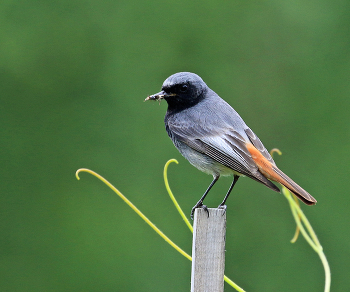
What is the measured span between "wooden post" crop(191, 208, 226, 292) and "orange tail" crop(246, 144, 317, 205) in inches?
19.4

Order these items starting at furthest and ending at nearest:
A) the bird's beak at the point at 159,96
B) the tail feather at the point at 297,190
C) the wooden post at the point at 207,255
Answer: the bird's beak at the point at 159,96, the tail feather at the point at 297,190, the wooden post at the point at 207,255

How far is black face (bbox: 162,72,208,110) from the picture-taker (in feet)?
10.6

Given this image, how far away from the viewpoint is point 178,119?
3264 millimetres

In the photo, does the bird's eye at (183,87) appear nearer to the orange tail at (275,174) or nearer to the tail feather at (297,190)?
the orange tail at (275,174)

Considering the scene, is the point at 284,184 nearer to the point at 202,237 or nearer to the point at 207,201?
the point at 202,237

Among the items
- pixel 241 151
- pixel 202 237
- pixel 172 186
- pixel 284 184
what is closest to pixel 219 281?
pixel 202 237

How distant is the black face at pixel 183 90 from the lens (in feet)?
10.6

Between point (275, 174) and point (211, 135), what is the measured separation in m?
0.55

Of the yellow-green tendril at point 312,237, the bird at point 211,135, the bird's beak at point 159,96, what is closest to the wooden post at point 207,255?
the bird at point 211,135

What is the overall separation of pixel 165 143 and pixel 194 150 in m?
3.16

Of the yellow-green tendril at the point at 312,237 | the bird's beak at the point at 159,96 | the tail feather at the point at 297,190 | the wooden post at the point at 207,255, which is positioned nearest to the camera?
the wooden post at the point at 207,255

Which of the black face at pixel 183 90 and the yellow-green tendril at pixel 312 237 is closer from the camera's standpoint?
the yellow-green tendril at pixel 312 237

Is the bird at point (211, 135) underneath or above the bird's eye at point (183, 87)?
underneath

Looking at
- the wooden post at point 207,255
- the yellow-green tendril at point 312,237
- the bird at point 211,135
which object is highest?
the bird at point 211,135
